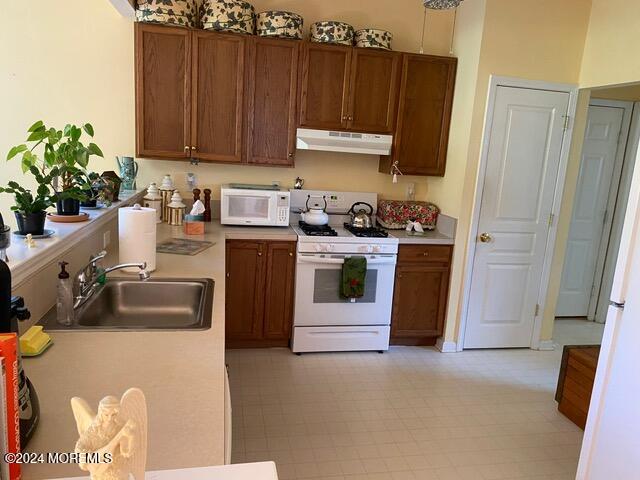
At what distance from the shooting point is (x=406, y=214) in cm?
397

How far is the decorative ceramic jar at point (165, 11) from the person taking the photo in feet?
10.7

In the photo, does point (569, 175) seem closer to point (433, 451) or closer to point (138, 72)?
point (433, 451)

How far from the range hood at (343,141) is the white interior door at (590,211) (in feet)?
7.00

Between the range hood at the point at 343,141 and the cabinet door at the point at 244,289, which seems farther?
the range hood at the point at 343,141

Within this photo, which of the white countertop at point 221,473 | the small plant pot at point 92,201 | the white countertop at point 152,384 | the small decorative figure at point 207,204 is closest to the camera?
the white countertop at point 221,473

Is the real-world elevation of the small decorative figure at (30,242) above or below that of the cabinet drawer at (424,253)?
above

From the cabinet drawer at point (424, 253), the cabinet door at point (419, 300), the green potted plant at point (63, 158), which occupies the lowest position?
the cabinet door at point (419, 300)

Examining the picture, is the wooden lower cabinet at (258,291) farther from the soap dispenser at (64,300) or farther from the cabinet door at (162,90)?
the soap dispenser at (64,300)

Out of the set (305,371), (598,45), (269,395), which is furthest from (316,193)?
(598,45)

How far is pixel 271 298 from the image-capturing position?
3.58 metres

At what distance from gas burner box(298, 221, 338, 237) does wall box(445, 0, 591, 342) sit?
3.40 feet

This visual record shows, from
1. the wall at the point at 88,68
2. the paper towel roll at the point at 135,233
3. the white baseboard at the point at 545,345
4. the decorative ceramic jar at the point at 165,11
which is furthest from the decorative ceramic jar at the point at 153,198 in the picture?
the white baseboard at the point at 545,345

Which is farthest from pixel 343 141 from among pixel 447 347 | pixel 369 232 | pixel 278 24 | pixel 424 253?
pixel 447 347

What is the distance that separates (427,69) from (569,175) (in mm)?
1441
